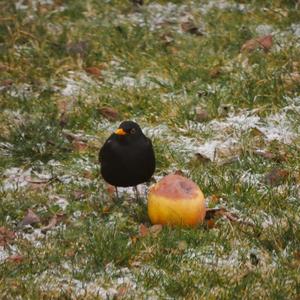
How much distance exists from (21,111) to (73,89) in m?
0.66

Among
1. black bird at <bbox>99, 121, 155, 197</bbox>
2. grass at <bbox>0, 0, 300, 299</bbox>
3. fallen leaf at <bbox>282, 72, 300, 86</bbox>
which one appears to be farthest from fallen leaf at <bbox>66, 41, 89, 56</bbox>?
black bird at <bbox>99, 121, 155, 197</bbox>

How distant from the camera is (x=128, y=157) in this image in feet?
19.3

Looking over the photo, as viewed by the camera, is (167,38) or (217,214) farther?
(167,38)

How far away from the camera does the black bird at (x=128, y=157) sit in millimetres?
5875

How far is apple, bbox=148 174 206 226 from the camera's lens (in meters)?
5.45

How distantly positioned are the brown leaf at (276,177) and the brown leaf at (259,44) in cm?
250

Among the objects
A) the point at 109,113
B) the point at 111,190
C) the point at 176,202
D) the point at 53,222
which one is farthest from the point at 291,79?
the point at 53,222

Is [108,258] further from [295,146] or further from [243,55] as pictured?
[243,55]

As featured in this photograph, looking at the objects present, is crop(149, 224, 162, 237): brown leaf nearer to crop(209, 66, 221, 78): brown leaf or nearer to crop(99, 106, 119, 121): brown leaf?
crop(99, 106, 119, 121): brown leaf

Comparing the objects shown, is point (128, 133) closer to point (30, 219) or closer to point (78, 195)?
point (78, 195)

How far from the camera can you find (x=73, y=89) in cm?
807

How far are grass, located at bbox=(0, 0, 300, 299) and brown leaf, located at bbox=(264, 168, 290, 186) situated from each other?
30mm

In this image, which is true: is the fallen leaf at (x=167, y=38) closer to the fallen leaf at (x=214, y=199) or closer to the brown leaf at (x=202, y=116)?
the brown leaf at (x=202, y=116)

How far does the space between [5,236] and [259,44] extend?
3966mm
